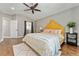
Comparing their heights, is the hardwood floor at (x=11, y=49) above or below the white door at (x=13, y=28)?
below

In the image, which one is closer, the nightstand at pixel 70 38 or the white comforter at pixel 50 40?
the white comforter at pixel 50 40

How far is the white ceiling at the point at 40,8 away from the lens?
5.75 feet

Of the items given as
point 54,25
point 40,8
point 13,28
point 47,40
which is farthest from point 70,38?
point 13,28

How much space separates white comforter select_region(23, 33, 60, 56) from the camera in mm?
1664

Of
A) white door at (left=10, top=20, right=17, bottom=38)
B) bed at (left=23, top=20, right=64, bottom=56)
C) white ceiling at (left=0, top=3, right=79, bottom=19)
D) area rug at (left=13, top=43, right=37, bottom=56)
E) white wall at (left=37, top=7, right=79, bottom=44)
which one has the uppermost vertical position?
white ceiling at (left=0, top=3, right=79, bottom=19)

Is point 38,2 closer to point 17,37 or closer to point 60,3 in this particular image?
point 60,3

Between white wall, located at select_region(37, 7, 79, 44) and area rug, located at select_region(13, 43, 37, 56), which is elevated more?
white wall, located at select_region(37, 7, 79, 44)

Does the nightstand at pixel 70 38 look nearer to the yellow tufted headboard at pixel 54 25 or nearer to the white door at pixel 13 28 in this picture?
the yellow tufted headboard at pixel 54 25

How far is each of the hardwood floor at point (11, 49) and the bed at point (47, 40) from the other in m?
0.11

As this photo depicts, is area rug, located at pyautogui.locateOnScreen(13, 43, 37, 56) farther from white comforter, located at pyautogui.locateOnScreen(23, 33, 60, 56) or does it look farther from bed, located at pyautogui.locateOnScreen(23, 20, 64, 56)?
white comforter, located at pyautogui.locateOnScreen(23, 33, 60, 56)

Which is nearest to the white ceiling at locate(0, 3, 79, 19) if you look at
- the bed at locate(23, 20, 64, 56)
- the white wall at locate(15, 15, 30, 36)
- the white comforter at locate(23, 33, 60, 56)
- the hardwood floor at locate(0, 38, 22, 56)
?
the white wall at locate(15, 15, 30, 36)

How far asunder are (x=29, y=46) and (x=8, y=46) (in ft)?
1.21

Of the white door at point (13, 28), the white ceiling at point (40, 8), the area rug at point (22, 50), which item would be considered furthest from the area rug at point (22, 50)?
the white ceiling at point (40, 8)

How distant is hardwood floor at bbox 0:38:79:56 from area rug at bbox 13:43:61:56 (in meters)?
0.06
